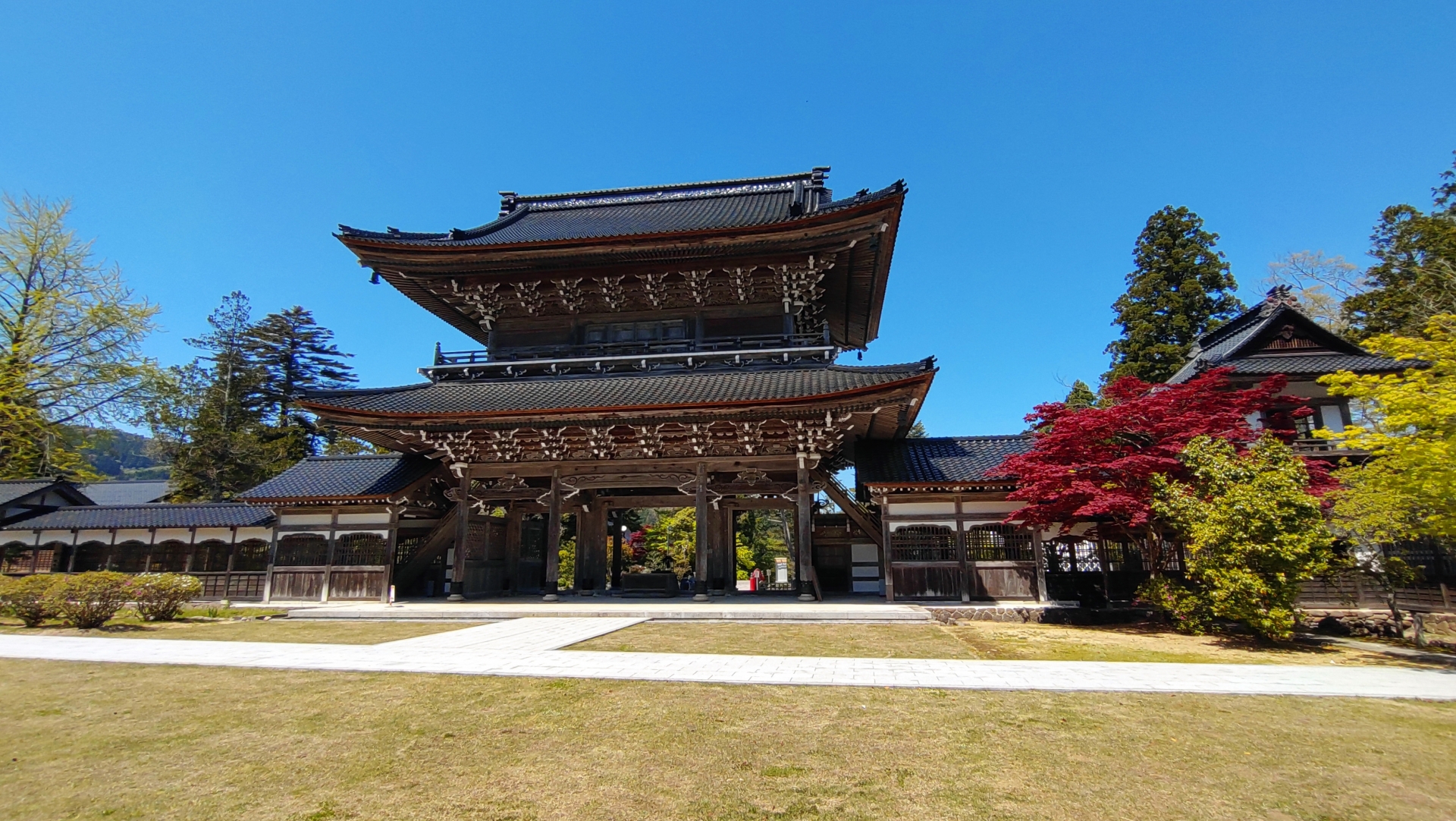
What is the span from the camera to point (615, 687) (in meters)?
6.96

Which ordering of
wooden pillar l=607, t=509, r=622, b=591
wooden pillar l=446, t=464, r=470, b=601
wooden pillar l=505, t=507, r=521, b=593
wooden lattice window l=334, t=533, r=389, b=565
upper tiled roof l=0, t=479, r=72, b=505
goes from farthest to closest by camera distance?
1. upper tiled roof l=0, t=479, r=72, b=505
2. wooden pillar l=607, t=509, r=622, b=591
3. wooden pillar l=505, t=507, r=521, b=593
4. wooden lattice window l=334, t=533, r=389, b=565
5. wooden pillar l=446, t=464, r=470, b=601

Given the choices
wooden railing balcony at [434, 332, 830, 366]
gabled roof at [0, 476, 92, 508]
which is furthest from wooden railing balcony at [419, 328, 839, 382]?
gabled roof at [0, 476, 92, 508]

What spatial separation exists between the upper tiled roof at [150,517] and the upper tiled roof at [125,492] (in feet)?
48.9

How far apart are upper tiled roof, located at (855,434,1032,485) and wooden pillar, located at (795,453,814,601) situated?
4.52 feet

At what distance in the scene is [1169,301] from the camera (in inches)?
1309

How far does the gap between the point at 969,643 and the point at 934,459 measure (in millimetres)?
7211

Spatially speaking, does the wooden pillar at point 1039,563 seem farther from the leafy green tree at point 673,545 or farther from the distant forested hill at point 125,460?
the distant forested hill at point 125,460

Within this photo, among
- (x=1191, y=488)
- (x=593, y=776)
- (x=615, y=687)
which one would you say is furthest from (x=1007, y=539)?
(x=593, y=776)

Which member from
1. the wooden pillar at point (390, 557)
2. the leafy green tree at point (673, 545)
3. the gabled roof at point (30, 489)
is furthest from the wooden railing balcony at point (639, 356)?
the gabled roof at point (30, 489)

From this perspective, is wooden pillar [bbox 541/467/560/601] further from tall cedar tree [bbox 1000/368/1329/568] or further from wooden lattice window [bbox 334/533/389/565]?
tall cedar tree [bbox 1000/368/1329/568]

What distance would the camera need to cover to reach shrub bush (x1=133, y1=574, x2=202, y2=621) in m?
13.5

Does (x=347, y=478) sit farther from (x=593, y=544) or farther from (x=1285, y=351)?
(x=1285, y=351)

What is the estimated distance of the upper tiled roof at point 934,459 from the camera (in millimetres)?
15578

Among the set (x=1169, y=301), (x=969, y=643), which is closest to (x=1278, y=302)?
(x=1169, y=301)
